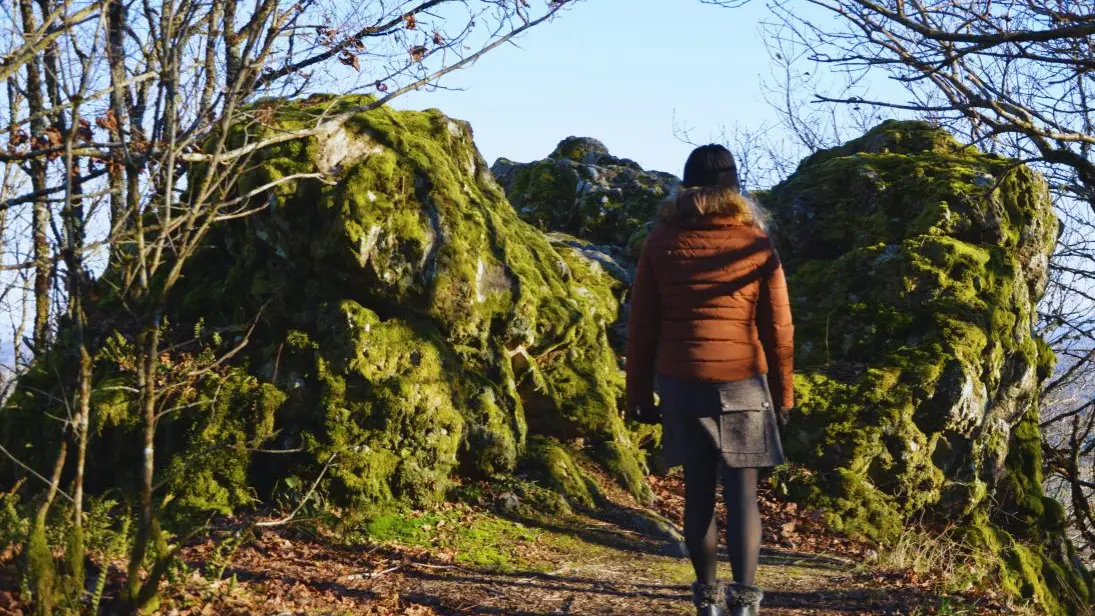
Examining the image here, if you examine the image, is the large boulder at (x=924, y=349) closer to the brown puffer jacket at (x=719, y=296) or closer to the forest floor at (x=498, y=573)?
the forest floor at (x=498, y=573)

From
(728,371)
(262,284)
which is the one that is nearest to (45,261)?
(262,284)

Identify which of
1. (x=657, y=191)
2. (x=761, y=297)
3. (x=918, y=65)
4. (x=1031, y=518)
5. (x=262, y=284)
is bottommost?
(x=1031, y=518)

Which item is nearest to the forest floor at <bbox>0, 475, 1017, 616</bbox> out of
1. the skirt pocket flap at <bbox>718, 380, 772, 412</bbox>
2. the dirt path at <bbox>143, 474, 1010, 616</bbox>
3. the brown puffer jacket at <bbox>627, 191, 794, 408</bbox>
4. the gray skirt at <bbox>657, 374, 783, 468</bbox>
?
the dirt path at <bbox>143, 474, 1010, 616</bbox>

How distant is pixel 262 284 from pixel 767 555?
4300mm

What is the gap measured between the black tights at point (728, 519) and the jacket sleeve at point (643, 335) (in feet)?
1.48

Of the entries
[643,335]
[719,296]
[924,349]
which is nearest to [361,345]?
[643,335]

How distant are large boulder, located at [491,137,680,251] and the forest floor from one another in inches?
207

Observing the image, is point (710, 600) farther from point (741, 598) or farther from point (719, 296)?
point (719, 296)

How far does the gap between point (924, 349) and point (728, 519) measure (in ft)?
15.9

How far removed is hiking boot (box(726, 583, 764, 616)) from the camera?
3812 mm

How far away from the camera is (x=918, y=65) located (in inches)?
179

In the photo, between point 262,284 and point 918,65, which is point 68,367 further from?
point 918,65

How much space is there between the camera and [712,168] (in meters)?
4.04

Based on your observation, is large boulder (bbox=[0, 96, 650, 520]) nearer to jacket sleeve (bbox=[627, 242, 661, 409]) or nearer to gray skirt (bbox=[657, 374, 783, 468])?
jacket sleeve (bbox=[627, 242, 661, 409])
